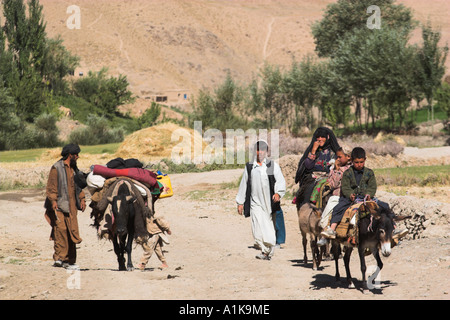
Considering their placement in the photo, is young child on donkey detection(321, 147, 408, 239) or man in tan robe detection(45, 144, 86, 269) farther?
man in tan robe detection(45, 144, 86, 269)

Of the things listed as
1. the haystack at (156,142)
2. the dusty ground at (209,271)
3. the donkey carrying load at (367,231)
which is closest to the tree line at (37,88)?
the haystack at (156,142)

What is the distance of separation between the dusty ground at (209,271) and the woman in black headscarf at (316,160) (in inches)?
45.6

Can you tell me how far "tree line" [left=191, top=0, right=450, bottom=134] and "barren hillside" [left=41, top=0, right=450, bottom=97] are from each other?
27674 millimetres

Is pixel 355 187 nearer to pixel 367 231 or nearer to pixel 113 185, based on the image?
pixel 367 231

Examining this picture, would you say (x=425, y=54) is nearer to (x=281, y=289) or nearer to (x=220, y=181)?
(x=220, y=181)

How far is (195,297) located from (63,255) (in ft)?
10.2

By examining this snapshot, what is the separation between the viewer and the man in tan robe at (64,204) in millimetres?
9977

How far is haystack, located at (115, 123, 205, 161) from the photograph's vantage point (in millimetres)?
31969

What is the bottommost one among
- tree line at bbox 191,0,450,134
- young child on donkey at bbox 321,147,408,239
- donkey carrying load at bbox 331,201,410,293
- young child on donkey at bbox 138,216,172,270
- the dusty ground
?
the dusty ground

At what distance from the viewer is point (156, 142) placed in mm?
32531

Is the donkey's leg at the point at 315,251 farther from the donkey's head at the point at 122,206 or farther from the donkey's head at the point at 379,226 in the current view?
the donkey's head at the point at 122,206

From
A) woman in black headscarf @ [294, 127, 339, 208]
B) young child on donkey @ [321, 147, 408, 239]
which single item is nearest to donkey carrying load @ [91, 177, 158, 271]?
woman in black headscarf @ [294, 127, 339, 208]

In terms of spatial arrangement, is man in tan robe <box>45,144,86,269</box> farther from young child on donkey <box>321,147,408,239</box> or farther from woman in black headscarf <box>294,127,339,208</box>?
young child on donkey <box>321,147,408,239</box>

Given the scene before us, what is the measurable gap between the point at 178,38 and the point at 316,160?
95.9m
